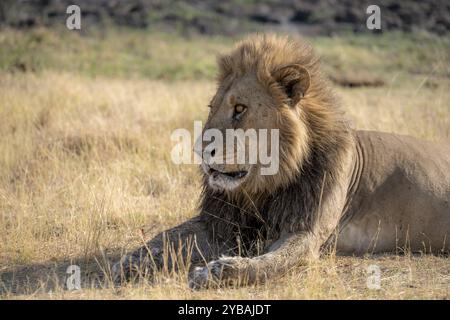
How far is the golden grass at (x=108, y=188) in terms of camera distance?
4.98 metres

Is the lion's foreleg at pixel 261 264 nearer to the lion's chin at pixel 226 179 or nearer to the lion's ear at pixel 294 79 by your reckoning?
the lion's chin at pixel 226 179

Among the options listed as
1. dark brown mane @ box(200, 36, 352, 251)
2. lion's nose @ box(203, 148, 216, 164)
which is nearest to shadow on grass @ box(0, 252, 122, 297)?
dark brown mane @ box(200, 36, 352, 251)

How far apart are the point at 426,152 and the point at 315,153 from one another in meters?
1.33

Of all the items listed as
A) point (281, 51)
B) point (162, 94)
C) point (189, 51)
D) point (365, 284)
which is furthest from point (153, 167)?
point (189, 51)

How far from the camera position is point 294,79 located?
5.25 metres

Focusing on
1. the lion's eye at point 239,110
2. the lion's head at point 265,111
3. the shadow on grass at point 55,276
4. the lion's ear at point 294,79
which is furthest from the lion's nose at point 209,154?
the shadow on grass at point 55,276

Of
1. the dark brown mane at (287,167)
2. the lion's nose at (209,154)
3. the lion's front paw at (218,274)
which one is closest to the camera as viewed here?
the lion's front paw at (218,274)

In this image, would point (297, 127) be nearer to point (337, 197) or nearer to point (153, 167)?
point (337, 197)

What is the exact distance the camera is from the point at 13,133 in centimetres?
992

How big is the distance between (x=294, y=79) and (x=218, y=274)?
4.94 feet

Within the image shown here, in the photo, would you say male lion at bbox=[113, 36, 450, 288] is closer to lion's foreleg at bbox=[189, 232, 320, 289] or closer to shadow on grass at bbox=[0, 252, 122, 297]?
lion's foreleg at bbox=[189, 232, 320, 289]

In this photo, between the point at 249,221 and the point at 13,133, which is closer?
the point at 249,221
